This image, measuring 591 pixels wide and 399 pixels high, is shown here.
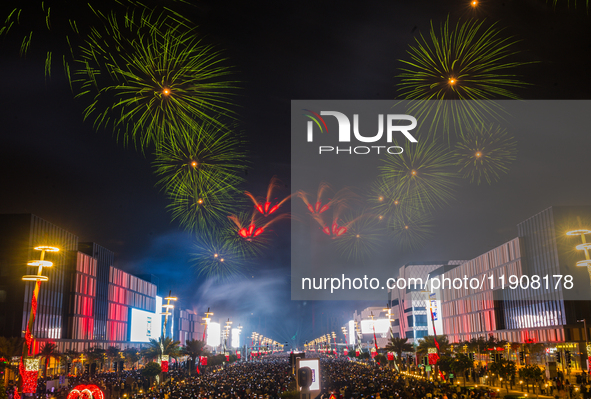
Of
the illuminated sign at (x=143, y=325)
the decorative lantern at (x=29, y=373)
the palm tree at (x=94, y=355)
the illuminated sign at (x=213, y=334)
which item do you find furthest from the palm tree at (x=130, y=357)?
the illuminated sign at (x=213, y=334)

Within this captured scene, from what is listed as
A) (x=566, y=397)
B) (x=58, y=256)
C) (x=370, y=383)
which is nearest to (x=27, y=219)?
(x=58, y=256)

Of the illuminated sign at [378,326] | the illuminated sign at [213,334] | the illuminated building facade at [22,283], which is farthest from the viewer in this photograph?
the illuminated sign at [213,334]

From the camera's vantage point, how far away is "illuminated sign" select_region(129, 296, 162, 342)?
105444mm

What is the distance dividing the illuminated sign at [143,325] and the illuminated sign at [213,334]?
4207 cm

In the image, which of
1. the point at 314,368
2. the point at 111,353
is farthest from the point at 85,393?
the point at 111,353

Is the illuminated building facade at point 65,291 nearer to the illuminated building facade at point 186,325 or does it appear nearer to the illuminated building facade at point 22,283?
the illuminated building facade at point 22,283

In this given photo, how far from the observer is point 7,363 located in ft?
155

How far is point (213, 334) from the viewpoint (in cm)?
17150

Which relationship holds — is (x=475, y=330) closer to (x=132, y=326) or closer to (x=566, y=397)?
(x=566, y=397)

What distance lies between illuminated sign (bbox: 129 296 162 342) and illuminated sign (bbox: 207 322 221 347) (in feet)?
138

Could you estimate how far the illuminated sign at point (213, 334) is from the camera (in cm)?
16696

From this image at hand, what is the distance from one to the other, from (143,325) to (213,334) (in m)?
63.1

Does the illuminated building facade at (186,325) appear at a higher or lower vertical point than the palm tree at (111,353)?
higher

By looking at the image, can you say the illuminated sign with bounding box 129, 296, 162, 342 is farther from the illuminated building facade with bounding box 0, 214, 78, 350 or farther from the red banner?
the red banner
